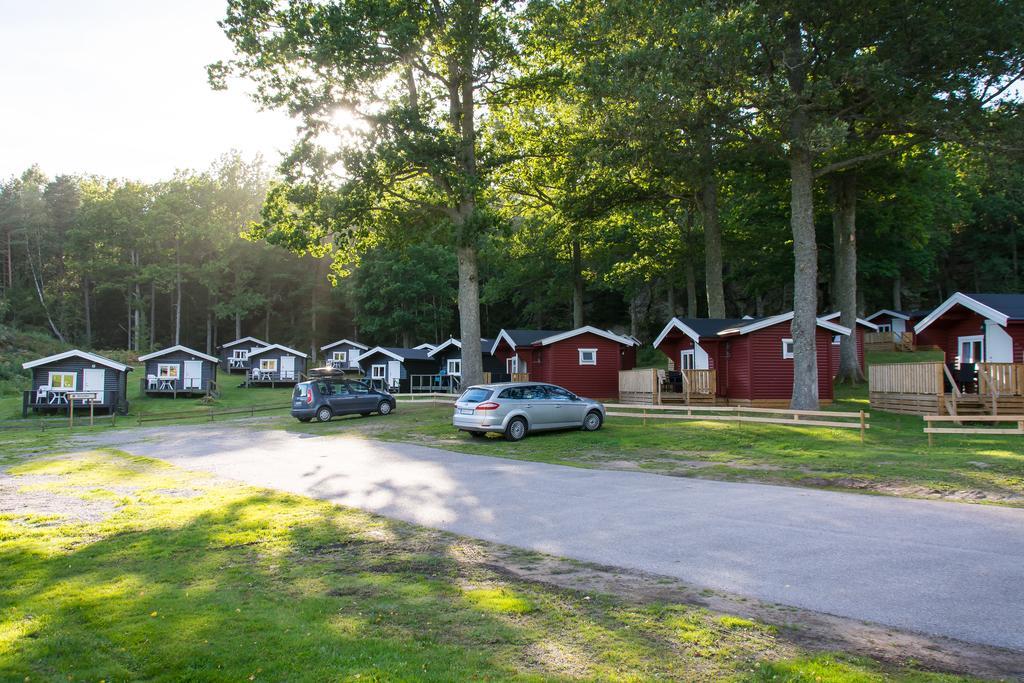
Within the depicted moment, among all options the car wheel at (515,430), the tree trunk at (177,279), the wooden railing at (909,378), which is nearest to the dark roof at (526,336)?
the wooden railing at (909,378)

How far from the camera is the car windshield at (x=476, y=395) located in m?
19.4

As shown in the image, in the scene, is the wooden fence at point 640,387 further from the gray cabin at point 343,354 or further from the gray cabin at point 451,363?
the gray cabin at point 343,354

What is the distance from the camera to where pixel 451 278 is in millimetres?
71875

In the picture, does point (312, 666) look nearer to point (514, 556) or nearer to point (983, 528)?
point (514, 556)

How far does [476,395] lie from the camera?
19641 mm

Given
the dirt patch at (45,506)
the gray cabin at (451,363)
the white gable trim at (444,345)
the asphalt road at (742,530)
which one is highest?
the white gable trim at (444,345)

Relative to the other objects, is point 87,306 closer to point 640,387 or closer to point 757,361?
point 640,387

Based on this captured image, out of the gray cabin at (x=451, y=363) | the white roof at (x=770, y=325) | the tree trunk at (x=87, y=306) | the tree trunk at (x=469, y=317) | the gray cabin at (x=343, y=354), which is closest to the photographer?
the tree trunk at (x=469, y=317)

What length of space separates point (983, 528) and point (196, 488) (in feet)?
37.4

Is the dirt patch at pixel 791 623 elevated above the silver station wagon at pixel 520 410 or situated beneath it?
situated beneath

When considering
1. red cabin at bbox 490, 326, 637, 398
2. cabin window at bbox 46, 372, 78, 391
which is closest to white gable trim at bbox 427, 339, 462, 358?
red cabin at bbox 490, 326, 637, 398

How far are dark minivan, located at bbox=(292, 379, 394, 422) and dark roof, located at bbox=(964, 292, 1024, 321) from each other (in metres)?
22.2

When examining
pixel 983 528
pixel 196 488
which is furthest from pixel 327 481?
pixel 983 528

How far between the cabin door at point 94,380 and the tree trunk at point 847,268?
4038 centimetres
